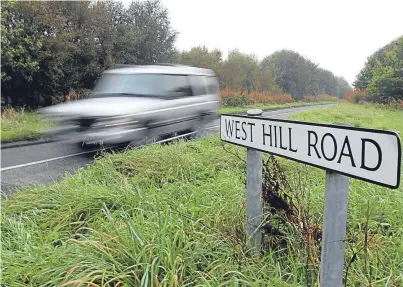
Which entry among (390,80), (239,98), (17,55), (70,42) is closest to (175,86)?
(17,55)

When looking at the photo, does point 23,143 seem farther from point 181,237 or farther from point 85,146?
point 181,237

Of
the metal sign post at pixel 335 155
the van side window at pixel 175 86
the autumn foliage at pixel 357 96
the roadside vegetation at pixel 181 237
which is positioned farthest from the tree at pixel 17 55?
the autumn foliage at pixel 357 96

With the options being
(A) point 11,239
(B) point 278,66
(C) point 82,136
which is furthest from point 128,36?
(B) point 278,66

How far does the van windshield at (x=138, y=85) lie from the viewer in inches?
299

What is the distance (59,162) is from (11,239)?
12.6 feet

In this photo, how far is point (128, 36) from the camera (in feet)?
61.4

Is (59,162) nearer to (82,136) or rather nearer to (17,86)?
(82,136)

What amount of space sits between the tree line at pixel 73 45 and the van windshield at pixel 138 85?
577 centimetres

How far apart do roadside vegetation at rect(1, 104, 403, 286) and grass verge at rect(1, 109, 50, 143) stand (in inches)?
213

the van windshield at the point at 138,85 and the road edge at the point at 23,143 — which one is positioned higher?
the van windshield at the point at 138,85

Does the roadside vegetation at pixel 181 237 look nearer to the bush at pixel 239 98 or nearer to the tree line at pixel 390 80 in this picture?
the bush at pixel 239 98

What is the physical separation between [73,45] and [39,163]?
10.5m

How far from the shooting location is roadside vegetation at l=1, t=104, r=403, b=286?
1843 millimetres

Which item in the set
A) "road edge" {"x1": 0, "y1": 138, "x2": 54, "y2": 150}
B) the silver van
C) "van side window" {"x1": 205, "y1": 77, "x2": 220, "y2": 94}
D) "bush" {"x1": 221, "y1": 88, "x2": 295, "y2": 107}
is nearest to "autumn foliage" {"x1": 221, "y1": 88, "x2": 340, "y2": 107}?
"bush" {"x1": 221, "y1": 88, "x2": 295, "y2": 107}
